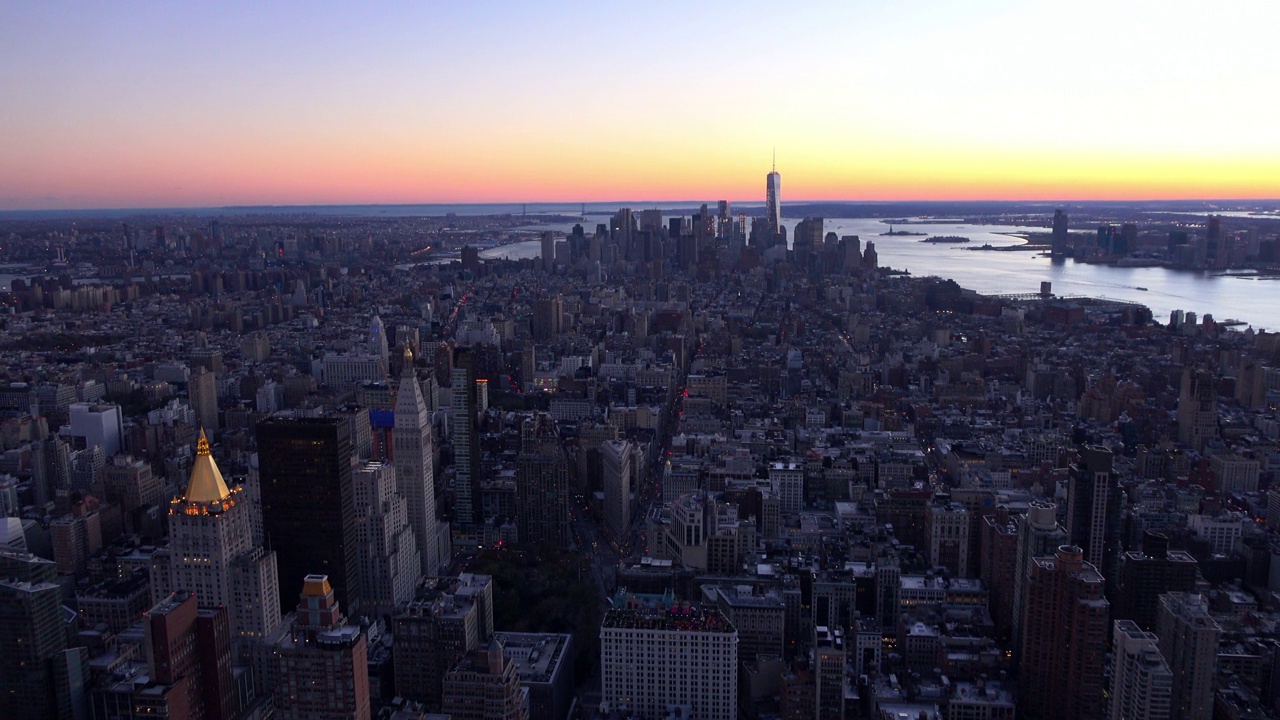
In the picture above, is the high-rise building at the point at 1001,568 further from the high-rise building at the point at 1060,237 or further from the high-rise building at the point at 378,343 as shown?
Answer: the high-rise building at the point at 1060,237

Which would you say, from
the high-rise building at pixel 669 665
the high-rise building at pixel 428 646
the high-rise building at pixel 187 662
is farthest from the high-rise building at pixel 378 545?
the high-rise building at pixel 187 662

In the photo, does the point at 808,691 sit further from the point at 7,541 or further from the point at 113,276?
the point at 113,276

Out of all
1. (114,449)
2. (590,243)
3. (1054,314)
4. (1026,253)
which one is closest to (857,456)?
(114,449)

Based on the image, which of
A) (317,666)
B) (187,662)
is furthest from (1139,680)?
(187,662)

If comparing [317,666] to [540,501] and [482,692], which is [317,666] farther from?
[540,501]

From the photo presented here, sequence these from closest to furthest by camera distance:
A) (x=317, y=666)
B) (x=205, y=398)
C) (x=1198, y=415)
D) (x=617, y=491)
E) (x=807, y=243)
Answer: (x=317, y=666), (x=617, y=491), (x=1198, y=415), (x=205, y=398), (x=807, y=243)
